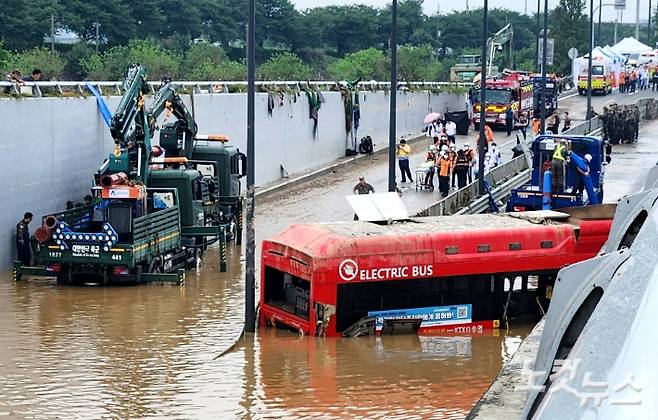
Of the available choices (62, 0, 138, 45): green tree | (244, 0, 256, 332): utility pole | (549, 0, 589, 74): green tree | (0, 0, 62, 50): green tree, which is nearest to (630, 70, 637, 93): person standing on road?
(549, 0, 589, 74): green tree

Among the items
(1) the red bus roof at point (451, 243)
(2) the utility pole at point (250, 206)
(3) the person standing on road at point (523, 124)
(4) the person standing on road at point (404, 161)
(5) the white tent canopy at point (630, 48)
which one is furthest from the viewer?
(5) the white tent canopy at point (630, 48)

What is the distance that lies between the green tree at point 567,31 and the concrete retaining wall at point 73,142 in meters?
63.0

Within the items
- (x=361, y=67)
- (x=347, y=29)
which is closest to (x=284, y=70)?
(x=361, y=67)

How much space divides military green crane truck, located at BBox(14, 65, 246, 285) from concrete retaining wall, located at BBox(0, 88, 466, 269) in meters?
1.74

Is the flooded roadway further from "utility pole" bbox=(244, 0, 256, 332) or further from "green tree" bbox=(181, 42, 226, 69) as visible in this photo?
"green tree" bbox=(181, 42, 226, 69)

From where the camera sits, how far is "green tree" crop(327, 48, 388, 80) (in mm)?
83125

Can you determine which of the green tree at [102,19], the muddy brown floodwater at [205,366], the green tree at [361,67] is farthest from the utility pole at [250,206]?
the green tree at [361,67]

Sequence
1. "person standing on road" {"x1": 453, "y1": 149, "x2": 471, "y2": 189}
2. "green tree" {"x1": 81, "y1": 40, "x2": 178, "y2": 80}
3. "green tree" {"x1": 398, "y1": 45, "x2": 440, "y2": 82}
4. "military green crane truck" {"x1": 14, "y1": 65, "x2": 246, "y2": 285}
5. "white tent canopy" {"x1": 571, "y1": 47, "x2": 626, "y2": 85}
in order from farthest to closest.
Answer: "green tree" {"x1": 398, "y1": 45, "x2": 440, "y2": 82}, "white tent canopy" {"x1": 571, "y1": 47, "x2": 626, "y2": 85}, "green tree" {"x1": 81, "y1": 40, "x2": 178, "y2": 80}, "person standing on road" {"x1": 453, "y1": 149, "x2": 471, "y2": 189}, "military green crane truck" {"x1": 14, "y1": 65, "x2": 246, "y2": 285}

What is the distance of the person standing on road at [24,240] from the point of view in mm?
26109

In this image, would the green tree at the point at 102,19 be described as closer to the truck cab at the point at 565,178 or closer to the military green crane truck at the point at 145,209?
the military green crane truck at the point at 145,209

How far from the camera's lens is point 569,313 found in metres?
6.98

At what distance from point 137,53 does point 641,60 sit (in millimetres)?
47513

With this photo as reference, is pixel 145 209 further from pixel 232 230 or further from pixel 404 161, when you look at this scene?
pixel 404 161

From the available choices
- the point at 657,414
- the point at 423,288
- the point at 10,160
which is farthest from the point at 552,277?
the point at 657,414
